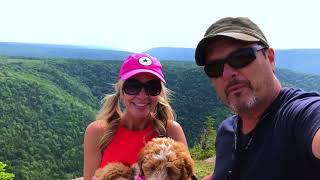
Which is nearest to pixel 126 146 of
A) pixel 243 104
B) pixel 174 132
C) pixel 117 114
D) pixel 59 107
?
pixel 117 114

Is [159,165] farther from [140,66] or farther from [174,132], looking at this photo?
[140,66]

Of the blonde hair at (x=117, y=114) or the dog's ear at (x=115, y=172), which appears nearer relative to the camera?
the dog's ear at (x=115, y=172)

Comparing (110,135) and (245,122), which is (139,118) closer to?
(110,135)

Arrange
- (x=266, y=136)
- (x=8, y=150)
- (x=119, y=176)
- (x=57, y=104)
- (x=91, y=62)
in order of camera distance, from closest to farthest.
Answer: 1. (x=266, y=136)
2. (x=119, y=176)
3. (x=8, y=150)
4. (x=57, y=104)
5. (x=91, y=62)

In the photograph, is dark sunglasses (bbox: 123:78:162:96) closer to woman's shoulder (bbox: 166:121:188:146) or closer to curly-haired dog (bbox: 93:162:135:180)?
woman's shoulder (bbox: 166:121:188:146)

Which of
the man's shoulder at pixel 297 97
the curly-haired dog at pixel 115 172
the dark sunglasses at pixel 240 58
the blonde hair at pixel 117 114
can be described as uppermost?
the dark sunglasses at pixel 240 58

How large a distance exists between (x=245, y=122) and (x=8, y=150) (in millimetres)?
69030

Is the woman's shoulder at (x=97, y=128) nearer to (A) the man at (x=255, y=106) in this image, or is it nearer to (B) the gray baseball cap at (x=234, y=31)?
(A) the man at (x=255, y=106)

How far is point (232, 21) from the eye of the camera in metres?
2.60

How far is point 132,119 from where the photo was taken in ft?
14.8

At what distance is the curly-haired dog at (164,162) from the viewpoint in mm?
3949

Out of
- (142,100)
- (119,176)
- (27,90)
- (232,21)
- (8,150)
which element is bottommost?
(8,150)

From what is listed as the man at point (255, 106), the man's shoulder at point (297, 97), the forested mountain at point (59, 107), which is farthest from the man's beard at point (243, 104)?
the forested mountain at point (59, 107)

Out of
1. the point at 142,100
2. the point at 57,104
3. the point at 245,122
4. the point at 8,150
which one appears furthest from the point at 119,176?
the point at 57,104
